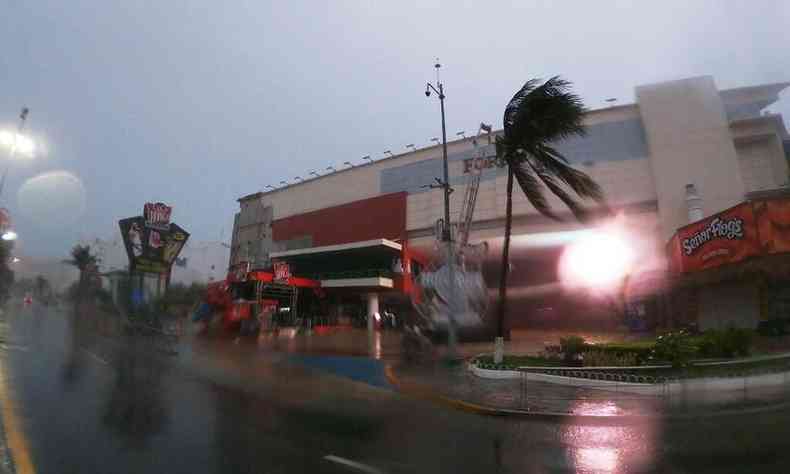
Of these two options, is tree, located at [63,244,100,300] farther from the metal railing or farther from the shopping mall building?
the metal railing

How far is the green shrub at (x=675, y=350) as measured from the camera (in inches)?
455

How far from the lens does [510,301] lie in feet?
118

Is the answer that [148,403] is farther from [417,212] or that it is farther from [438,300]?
[417,212]

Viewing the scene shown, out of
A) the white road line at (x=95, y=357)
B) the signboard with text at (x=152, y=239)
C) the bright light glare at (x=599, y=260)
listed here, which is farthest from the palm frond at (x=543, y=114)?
the bright light glare at (x=599, y=260)

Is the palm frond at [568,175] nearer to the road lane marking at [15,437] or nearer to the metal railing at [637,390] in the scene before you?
the metal railing at [637,390]

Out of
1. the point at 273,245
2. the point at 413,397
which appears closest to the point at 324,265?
the point at 273,245

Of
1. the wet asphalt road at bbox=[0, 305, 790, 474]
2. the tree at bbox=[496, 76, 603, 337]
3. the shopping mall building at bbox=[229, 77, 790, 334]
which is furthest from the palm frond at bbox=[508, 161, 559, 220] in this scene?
the shopping mall building at bbox=[229, 77, 790, 334]

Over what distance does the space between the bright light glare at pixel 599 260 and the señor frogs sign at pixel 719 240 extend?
33.7 ft

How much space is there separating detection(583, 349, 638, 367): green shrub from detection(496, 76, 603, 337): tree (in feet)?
8.71

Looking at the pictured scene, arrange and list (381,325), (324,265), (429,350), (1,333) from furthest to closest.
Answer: (324,265) → (381,325) → (1,333) → (429,350)

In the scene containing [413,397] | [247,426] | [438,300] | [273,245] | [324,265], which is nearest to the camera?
[247,426]

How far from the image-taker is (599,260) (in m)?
33.1

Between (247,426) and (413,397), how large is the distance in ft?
14.9

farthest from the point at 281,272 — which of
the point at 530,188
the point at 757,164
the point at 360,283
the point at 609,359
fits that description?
the point at 757,164
